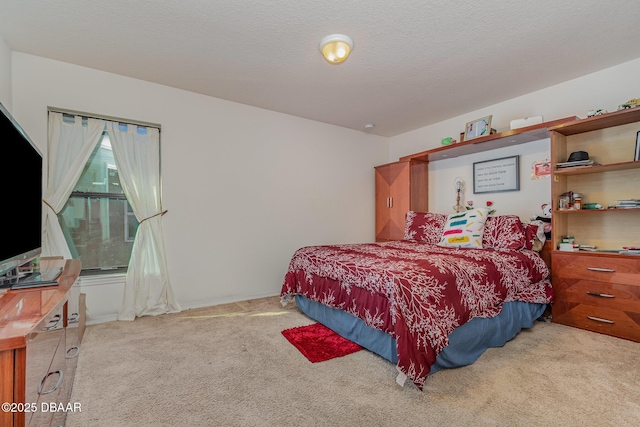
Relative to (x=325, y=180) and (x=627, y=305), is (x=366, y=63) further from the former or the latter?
(x=627, y=305)

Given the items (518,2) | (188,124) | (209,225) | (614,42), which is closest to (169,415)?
(209,225)

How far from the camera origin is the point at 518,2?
1.99 metres

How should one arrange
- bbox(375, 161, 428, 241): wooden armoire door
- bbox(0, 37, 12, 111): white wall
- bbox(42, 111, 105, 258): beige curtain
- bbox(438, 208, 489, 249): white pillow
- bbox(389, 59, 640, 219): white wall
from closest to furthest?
bbox(0, 37, 12, 111): white wall, bbox(42, 111, 105, 258): beige curtain, bbox(389, 59, 640, 219): white wall, bbox(438, 208, 489, 249): white pillow, bbox(375, 161, 428, 241): wooden armoire door

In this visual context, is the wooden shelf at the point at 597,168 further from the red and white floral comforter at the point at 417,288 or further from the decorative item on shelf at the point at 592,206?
the red and white floral comforter at the point at 417,288

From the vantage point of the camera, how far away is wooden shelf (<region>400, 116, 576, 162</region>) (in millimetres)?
3051

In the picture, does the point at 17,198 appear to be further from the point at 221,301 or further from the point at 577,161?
the point at 577,161

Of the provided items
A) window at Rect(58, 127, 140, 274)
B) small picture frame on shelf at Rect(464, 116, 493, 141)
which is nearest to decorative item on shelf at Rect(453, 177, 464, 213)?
small picture frame on shelf at Rect(464, 116, 493, 141)

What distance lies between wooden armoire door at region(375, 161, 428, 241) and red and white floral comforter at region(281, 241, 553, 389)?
1696 millimetres

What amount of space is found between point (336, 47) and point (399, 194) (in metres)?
2.65

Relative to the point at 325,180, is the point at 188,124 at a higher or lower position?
higher

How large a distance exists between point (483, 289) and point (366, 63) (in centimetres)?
221

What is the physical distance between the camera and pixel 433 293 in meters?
1.95

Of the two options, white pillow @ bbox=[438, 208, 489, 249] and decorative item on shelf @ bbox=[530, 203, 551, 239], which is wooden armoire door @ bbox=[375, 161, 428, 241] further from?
decorative item on shelf @ bbox=[530, 203, 551, 239]

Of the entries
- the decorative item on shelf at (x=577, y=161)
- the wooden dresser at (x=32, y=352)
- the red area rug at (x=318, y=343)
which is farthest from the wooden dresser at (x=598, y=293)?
the wooden dresser at (x=32, y=352)
